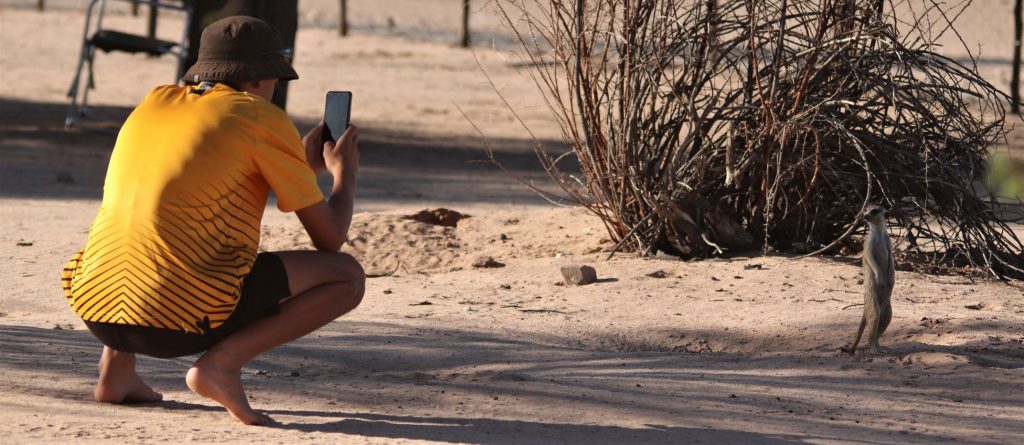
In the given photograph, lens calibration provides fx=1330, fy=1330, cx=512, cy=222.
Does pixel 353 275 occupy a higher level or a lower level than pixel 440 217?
higher

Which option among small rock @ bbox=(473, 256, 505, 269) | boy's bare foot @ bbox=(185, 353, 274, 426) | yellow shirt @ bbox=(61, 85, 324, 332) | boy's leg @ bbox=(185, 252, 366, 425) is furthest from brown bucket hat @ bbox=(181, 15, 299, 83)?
small rock @ bbox=(473, 256, 505, 269)

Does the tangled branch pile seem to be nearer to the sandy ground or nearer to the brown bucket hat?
the sandy ground

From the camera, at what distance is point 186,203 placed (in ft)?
11.7

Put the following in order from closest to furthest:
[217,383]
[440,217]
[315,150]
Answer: [217,383] → [315,150] → [440,217]

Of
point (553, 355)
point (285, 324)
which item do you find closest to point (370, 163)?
point (553, 355)

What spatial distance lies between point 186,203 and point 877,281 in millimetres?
2467

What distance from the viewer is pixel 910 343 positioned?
16.6ft

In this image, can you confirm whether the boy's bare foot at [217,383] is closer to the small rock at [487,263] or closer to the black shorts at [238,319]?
the black shorts at [238,319]

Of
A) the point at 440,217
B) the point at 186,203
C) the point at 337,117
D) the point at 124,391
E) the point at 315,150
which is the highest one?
the point at 337,117

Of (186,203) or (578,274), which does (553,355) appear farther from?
(186,203)

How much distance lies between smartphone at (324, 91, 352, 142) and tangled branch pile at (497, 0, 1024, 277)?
89.8 inches

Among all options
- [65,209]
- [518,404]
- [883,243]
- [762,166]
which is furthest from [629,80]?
[65,209]

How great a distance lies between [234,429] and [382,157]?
28.2 feet

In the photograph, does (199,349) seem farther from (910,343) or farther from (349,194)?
(910,343)
